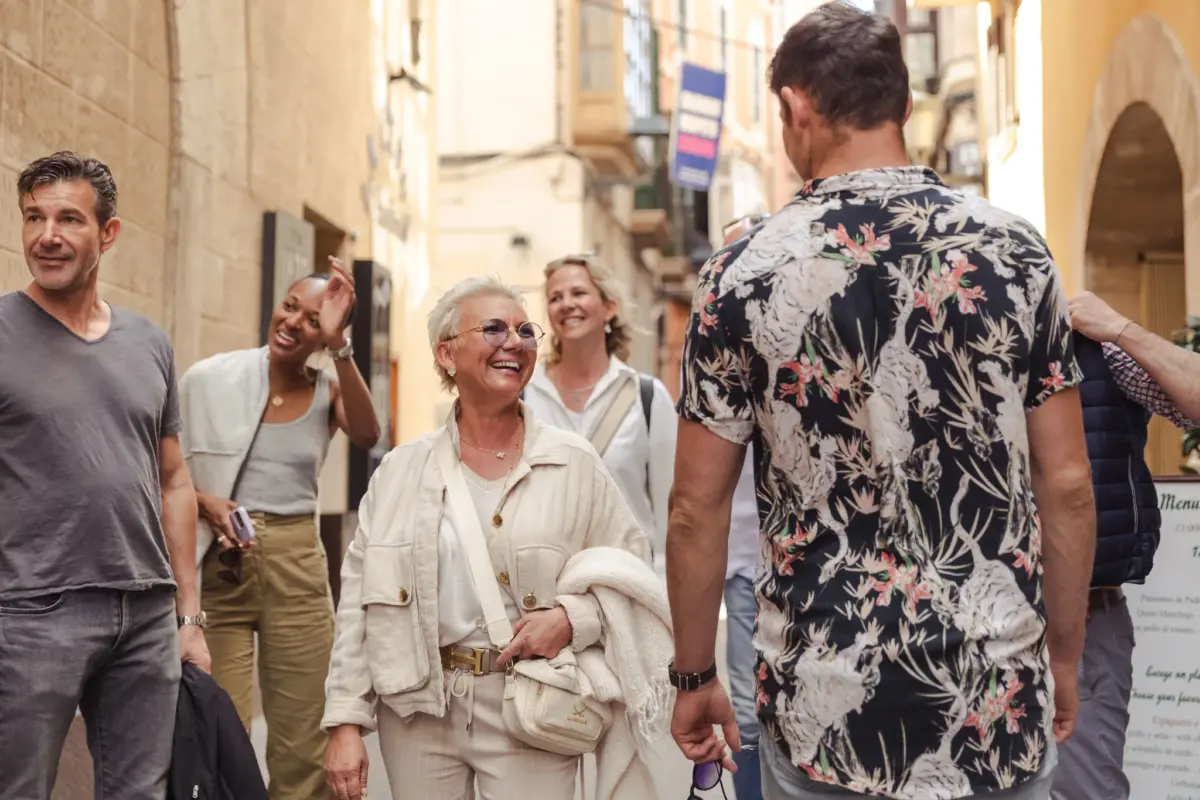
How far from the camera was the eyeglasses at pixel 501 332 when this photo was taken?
4012 millimetres

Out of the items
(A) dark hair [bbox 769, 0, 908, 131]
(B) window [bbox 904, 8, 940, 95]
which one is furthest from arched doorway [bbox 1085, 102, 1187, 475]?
(B) window [bbox 904, 8, 940, 95]

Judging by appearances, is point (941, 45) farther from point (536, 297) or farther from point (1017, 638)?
point (1017, 638)

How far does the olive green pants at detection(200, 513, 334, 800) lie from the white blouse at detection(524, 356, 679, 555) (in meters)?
1.07

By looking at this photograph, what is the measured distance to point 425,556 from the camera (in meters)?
3.77

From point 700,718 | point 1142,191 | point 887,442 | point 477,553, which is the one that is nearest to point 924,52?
point 1142,191

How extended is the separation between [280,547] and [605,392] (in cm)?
131

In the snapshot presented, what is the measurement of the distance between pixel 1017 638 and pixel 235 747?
2.38 meters

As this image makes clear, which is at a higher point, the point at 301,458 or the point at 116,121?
the point at 116,121

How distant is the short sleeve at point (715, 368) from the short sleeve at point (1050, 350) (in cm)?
47

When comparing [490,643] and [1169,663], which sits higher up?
[490,643]

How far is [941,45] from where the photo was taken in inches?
1195

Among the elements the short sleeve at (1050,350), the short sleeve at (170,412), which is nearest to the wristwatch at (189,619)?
the short sleeve at (170,412)

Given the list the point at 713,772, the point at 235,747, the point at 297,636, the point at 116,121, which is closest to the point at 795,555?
the point at 713,772

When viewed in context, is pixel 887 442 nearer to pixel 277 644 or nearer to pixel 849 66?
pixel 849 66
